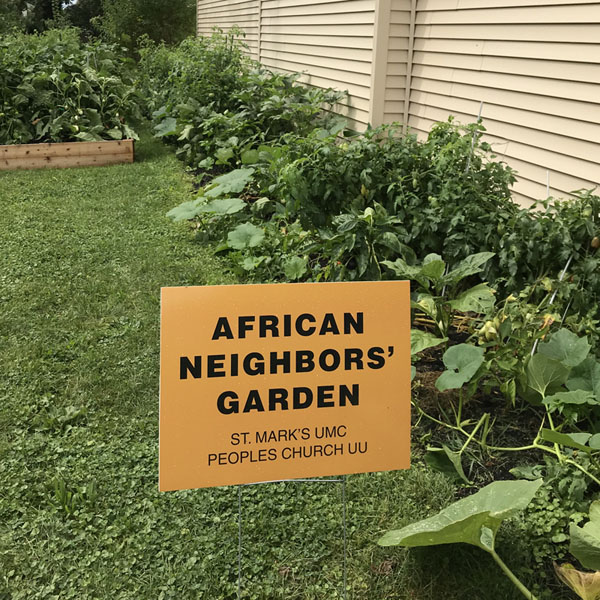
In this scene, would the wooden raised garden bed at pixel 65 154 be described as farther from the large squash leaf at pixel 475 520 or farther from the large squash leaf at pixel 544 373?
the large squash leaf at pixel 475 520

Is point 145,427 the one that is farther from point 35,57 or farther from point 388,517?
point 35,57

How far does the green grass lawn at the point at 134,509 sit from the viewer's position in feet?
6.54

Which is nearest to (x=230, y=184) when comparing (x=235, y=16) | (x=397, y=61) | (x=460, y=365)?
(x=397, y=61)

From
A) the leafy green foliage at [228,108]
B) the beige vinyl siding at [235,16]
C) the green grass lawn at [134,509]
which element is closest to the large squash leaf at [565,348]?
the green grass lawn at [134,509]

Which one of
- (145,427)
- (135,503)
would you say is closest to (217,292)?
(135,503)

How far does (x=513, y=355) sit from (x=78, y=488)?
197cm

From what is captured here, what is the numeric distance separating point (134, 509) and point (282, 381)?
88 cm

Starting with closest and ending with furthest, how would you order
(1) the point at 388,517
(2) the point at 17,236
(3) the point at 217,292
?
(3) the point at 217,292 < (1) the point at 388,517 < (2) the point at 17,236

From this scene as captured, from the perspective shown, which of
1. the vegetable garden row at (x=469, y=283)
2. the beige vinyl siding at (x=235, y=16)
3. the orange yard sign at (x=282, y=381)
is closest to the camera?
the orange yard sign at (x=282, y=381)

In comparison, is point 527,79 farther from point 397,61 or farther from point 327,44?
point 327,44

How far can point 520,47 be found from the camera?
13.3 ft

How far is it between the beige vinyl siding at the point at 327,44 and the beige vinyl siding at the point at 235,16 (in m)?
0.66

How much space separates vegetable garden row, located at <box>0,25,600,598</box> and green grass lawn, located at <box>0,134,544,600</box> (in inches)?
8.4

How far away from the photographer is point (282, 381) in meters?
1.80
